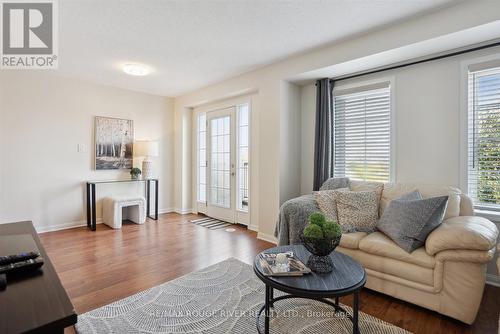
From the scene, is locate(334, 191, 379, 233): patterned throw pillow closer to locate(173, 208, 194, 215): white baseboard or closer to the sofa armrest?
the sofa armrest

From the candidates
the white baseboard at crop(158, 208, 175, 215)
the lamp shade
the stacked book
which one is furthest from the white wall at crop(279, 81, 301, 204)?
the white baseboard at crop(158, 208, 175, 215)

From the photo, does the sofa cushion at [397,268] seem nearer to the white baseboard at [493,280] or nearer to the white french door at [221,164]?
the white baseboard at [493,280]

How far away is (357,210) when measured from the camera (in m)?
2.52

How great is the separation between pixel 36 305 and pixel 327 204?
92.3 inches

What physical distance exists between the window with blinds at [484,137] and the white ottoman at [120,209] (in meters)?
4.58

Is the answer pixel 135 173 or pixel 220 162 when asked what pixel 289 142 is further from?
pixel 135 173

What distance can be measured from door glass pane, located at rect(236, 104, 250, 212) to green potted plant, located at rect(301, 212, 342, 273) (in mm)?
2860

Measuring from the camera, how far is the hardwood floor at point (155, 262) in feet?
6.30

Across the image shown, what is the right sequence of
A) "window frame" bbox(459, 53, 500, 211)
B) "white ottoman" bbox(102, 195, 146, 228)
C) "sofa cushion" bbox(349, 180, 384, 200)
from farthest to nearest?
"white ottoman" bbox(102, 195, 146, 228) → "sofa cushion" bbox(349, 180, 384, 200) → "window frame" bbox(459, 53, 500, 211)

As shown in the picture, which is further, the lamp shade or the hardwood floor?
the lamp shade

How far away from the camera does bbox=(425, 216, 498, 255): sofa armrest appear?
171cm

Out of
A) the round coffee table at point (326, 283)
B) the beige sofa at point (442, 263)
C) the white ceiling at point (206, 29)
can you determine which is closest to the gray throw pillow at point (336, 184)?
the beige sofa at point (442, 263)

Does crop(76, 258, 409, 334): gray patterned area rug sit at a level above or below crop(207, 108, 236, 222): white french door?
below

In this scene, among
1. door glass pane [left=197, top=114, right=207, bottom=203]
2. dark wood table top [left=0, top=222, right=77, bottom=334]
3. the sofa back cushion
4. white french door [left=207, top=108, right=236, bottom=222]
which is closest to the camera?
dark wood table top [left=0, top=222, right=77, bottom=334]
